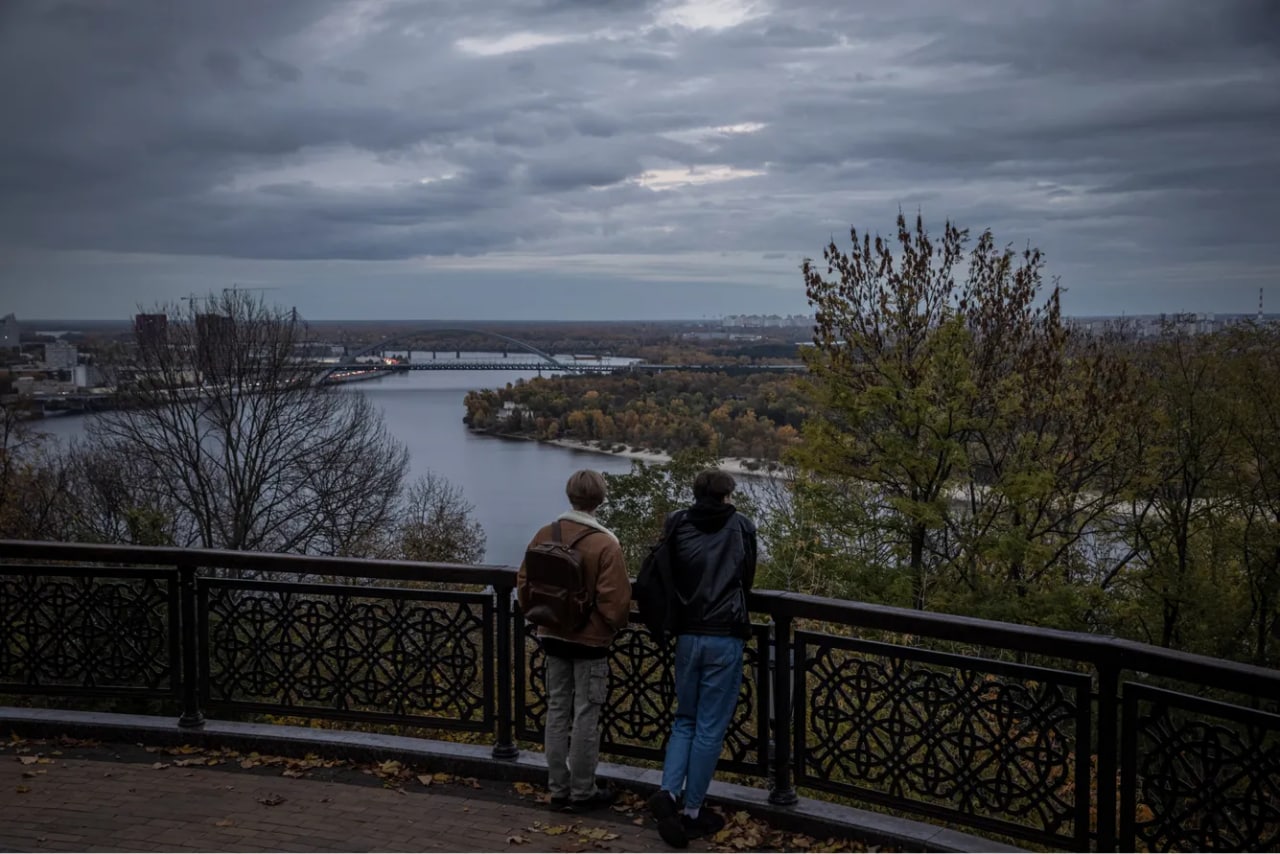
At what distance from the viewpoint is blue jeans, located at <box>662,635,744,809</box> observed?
5.03 metres

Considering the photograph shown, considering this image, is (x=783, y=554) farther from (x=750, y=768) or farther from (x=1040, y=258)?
(x=750, y=768)

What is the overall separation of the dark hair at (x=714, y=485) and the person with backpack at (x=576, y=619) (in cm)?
47

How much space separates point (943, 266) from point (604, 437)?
2673cm

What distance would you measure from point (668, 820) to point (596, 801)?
0.53m

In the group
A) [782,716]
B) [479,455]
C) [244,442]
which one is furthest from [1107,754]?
[479,455]

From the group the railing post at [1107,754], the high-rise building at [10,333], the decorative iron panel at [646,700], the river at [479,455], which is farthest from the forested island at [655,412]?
the railing post at [1107,754]

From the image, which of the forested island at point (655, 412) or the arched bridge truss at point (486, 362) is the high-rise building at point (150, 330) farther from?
the forested island at point (655, 412)

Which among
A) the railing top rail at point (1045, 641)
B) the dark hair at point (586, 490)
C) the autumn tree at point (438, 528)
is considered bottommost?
the autumn tree at point (438, 528)

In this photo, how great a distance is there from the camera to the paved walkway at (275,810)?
4.89m

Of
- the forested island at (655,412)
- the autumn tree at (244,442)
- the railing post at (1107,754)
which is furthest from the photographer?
the forested island at (655,412)

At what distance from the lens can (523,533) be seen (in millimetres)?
46875

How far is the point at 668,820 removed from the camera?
4.95 m

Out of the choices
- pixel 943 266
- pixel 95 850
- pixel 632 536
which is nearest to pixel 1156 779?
pixel 95 850

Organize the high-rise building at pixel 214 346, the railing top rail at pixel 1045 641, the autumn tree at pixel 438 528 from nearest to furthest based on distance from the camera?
the railing top rail at pixel 1045 641, the autumn tree at pixel 438 528, the high-rise building at pixel 214 346
